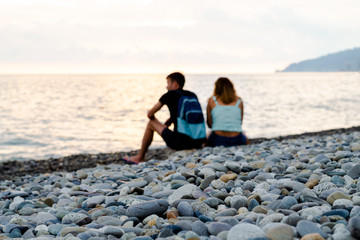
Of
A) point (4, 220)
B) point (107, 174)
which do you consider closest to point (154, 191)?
point (4, 220)

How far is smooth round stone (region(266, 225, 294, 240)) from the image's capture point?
81.3 inches

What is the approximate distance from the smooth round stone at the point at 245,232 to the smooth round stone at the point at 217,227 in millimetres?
137

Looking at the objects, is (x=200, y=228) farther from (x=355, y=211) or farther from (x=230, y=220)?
(x=355, y=211)

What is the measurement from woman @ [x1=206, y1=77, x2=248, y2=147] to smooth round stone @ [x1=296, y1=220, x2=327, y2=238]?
496cm

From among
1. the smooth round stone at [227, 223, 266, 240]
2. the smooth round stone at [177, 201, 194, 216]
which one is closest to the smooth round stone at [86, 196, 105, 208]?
the smooth round stone at [177, 201, 194, 216]

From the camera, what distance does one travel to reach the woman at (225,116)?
279 inches

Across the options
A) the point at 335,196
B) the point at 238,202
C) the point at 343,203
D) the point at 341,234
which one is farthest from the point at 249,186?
the point at 341,234

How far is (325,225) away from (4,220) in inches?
92.9

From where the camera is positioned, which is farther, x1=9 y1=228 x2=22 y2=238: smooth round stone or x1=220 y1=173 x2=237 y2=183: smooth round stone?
x1=220 y1=173 x2=237 y2=183: smooth round stone

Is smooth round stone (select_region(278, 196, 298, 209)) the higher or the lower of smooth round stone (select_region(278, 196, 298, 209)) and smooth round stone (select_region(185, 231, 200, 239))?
the higher

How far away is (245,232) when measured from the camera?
211 cm

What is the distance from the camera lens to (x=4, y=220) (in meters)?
3.08

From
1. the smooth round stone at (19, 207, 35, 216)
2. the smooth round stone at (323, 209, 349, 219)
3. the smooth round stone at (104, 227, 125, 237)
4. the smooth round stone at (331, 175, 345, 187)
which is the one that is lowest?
the smooth round stone at (19, 207, 35, 216)

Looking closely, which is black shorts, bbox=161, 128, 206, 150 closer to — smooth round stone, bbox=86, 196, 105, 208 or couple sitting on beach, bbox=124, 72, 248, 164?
couple sitting on beach, bbox=124, 72, 248, 164
